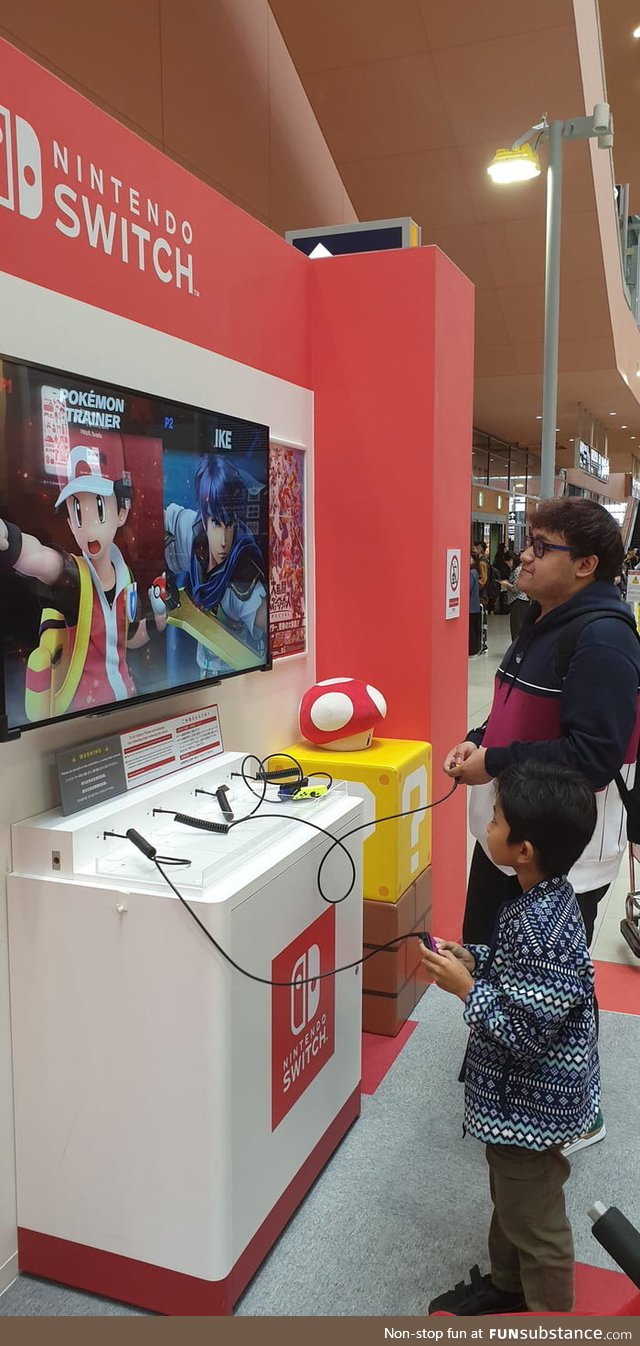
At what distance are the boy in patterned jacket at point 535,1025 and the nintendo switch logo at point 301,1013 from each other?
451mm

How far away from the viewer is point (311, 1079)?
226 centimetres

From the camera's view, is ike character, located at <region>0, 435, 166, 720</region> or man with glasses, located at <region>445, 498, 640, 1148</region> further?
man with glasses, located at <region>445, 498, 640, 1148</region>

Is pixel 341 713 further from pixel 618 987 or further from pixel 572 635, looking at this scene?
pixel 618 987

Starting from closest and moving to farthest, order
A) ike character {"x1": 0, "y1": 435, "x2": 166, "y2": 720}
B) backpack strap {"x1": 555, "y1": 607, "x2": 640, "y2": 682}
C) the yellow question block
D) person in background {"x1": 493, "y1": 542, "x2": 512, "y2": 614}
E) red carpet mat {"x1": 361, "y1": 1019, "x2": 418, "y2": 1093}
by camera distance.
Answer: ike character {"x1": 0, "y1": 435, "x2": 166, "y2": 720}
backpack strap {"x1": 555, "y1": 607, "x2": 640, "y2": 682}
red carpet mat {"x1": 361, "y1": 1019, "x2": 418, "y2": 1093}
the yellow question block
person in background {"x1": 493, "y1": 542, "x2": 512, "y2": 614}

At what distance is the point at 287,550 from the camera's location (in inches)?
125

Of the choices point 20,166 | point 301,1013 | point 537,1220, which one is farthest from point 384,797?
point 20,166

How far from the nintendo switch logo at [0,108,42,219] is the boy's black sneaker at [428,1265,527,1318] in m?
2.35

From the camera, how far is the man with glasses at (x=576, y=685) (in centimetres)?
204

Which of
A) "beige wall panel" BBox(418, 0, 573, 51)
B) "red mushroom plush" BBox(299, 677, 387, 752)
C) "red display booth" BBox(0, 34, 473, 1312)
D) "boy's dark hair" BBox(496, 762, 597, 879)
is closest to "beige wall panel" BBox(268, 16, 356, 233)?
"beige wall panel" BBox(418, 0, 573, 51)

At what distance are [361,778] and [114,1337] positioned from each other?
2228 mm

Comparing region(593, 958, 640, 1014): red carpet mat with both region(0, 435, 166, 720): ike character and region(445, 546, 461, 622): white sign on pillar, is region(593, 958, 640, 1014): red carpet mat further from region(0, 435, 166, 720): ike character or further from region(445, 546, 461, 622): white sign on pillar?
region(0, 435, 166, 720): ike character

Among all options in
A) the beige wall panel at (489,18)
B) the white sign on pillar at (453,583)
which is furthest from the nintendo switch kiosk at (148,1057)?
the beige wall panel at (489,18)

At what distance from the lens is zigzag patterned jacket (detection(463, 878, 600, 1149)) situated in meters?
1.63

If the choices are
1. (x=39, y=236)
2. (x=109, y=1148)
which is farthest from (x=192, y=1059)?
(x=39, y=236)
